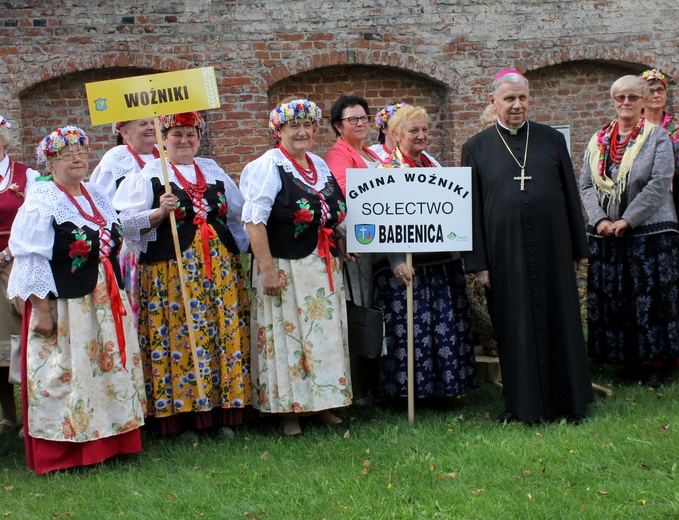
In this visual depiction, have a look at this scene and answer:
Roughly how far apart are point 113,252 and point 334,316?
134 cm

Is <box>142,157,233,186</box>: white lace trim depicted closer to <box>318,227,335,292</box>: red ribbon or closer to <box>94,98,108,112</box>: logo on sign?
<box>94,98,108,112</box>: logo on sign

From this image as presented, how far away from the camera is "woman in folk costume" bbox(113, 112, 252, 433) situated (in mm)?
5176

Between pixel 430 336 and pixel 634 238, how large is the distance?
5.39 feet

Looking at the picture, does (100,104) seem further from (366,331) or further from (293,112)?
(366,331)

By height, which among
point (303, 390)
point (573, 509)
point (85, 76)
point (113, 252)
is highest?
point (85, 76)

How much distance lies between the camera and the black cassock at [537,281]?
517 cm

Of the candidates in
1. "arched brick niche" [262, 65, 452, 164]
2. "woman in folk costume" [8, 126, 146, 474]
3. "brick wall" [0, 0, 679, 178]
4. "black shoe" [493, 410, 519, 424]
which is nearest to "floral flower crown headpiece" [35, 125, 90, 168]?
"woman in folk costume" [8, 126, 146, 474]

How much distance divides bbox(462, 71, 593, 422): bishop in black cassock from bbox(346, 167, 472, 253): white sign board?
0.15 metres

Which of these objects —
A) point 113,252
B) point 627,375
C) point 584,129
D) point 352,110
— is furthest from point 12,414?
point 584,129

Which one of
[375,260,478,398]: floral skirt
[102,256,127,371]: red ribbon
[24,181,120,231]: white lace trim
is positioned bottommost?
[375,260,478,398]: floral skirt

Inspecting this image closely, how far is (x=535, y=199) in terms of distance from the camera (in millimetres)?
5164

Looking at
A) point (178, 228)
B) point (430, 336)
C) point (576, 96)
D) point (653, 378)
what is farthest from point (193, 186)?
point (576, 96)

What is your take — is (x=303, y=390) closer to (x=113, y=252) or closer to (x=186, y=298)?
(x=186, y=298)

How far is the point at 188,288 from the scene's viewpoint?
516cm
